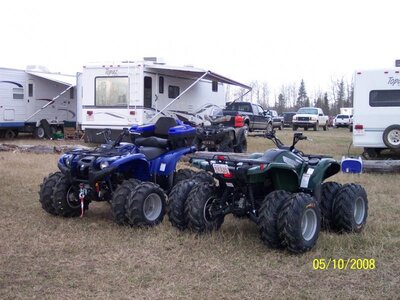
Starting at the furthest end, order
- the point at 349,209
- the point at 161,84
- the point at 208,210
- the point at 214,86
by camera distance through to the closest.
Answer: the point at 214,86 < the point at 161,84 < the point at 349,209 < the point at 208,210

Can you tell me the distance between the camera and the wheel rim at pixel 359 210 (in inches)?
248

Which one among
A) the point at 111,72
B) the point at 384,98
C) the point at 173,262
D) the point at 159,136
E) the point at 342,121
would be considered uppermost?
the point at 111,72

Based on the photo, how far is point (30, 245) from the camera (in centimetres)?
A: 566

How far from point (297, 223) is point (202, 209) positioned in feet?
3.61

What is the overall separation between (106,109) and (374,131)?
826 cm

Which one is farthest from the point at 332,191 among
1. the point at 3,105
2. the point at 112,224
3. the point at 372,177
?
the point at 3,105

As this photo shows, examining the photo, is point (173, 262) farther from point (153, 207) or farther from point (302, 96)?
point (302, 96)

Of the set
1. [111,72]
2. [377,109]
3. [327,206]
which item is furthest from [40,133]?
[327,206]

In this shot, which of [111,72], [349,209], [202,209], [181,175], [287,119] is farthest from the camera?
[287,119]

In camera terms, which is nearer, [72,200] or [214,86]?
[72,200]

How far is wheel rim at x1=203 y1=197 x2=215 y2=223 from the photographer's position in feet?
19.3

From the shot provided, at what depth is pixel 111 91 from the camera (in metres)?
17.2

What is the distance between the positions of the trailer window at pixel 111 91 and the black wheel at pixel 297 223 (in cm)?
1216

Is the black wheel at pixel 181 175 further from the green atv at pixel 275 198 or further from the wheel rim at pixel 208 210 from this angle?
the wheel rim at pixel 208 210
